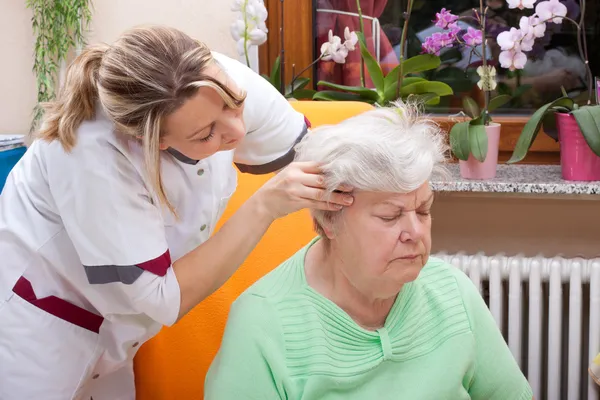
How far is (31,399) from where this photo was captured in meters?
1.59

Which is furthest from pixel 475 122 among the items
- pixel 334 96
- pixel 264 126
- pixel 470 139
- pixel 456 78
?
pixel 264 126

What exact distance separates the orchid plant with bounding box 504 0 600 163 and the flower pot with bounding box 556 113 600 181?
4 cm

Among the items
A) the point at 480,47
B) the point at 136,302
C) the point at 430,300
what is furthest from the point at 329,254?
the point at 480,47

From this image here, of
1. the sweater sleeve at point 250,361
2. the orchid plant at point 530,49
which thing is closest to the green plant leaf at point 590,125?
the orchid plant at point 530,49

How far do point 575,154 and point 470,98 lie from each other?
0.42 m

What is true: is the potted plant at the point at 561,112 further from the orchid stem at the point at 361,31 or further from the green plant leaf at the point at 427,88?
the orchid stem at the point at 361,31

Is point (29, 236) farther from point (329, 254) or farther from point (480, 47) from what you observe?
point (480, 47)

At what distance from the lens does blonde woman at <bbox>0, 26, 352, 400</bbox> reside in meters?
1.36

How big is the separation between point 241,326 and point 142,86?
502 millimetres

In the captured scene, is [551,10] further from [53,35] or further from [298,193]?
[53,35]

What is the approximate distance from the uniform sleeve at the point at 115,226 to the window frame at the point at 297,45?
1566 mm

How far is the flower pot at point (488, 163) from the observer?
2.63 meters

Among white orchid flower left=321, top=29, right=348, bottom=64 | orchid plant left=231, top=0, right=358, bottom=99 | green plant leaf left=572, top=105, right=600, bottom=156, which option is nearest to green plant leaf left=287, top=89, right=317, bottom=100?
orchid plant left=231, top=0, right=358, bottom=99

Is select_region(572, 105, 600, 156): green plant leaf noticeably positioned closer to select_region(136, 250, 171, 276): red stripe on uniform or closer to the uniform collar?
the uniform collar
